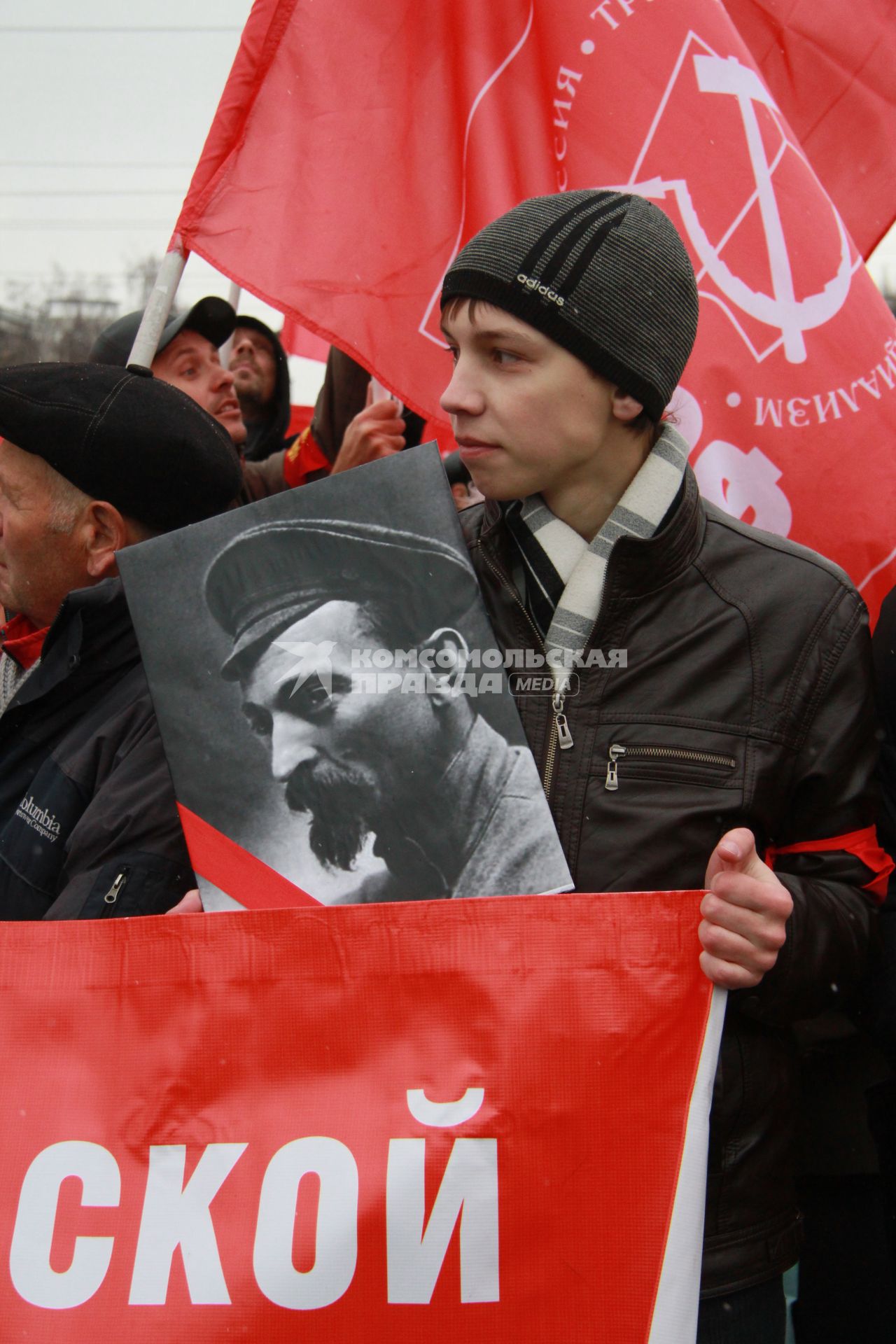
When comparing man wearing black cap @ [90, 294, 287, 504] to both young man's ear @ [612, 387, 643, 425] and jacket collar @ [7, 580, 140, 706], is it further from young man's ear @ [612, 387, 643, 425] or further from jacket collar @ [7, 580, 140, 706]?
young man's ear @ [612, 387, 643, 425]

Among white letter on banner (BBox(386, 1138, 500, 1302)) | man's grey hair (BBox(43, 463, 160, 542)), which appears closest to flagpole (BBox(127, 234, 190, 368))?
man's grey hair (BBox(43, 463, 160, 542))

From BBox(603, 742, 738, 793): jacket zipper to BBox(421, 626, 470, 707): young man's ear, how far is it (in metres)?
0.23

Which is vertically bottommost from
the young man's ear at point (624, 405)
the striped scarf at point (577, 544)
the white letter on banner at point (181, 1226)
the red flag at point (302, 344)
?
the red flag at point (302, 344)

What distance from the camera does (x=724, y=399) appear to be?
8.58ft

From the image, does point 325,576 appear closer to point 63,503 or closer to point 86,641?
point 86,641

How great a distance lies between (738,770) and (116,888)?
34.8 inches

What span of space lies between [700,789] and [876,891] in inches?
12.6

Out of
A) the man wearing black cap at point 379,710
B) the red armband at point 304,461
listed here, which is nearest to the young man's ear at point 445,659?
the man wearing black cap at point 379,710

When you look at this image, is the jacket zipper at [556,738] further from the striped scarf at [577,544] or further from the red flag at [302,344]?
the red flag at [302,344]

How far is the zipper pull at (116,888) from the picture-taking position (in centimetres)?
178

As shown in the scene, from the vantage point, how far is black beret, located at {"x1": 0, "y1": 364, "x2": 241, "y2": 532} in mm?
2258

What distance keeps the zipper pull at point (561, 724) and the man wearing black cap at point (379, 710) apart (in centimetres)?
6

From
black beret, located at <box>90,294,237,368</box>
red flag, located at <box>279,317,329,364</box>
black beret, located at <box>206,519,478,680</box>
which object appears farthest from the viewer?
red flag, located at <box>279,317,329,364</box>

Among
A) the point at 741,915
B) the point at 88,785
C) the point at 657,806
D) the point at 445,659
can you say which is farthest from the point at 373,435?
the point at 741,915
